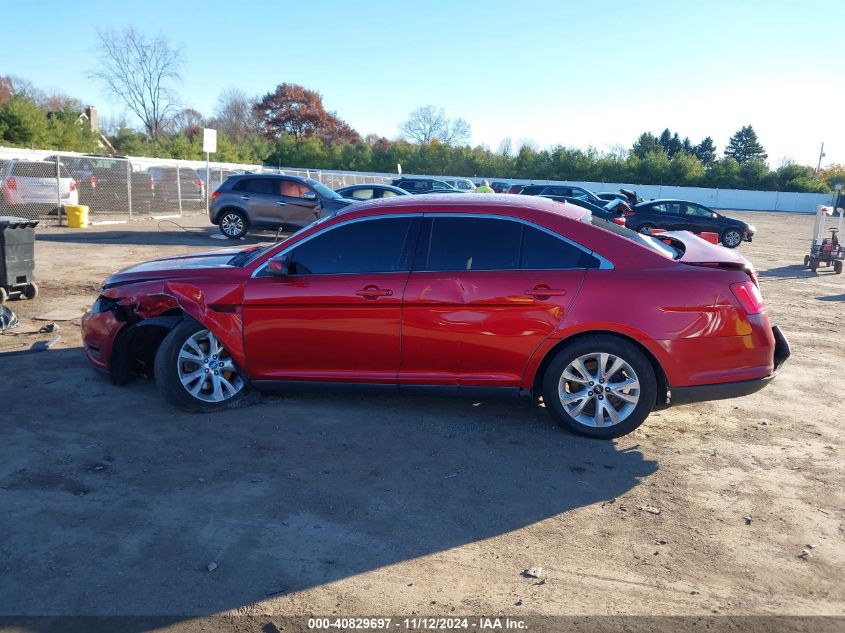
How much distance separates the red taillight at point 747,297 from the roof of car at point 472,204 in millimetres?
1240

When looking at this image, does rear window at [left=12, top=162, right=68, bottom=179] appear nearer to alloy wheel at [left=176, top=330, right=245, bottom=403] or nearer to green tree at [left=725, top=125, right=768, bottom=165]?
alloy wheel at [left=176, top=330, right=245, bottom=403]

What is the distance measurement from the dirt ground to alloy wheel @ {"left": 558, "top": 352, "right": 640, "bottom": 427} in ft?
0.67

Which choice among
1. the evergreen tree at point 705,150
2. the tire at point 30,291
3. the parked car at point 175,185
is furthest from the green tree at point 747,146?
the tire at point 30,291

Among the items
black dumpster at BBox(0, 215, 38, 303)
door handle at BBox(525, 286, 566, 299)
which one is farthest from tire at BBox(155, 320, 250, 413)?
black dumpster at BBox(0, 215, 38, 303)

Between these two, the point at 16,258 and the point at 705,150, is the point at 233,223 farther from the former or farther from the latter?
the point at 705,150

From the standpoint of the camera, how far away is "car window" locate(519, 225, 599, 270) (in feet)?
15.8

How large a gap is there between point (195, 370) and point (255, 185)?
45.4ft

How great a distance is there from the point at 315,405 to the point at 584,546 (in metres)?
2.63

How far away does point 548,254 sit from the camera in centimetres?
488

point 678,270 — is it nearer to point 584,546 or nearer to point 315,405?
point 584,546

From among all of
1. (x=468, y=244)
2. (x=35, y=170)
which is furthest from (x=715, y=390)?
(x=35, y=170)

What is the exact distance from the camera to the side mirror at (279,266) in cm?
498

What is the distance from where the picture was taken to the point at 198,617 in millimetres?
2916

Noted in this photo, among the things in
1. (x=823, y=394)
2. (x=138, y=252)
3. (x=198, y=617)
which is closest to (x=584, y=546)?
(x=198, y=617)
